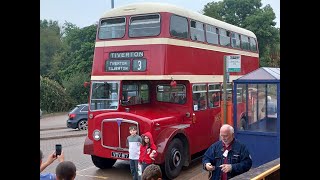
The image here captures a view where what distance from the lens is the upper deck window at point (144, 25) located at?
30.3 ft

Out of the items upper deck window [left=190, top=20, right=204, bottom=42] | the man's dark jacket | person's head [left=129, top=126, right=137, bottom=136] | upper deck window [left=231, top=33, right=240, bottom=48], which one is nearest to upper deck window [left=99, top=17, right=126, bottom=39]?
upper deck window [left=190, top=20, right=204, bottom=42]

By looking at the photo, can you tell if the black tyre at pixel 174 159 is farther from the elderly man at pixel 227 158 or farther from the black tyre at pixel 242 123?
the elderly man at pixel 227 158

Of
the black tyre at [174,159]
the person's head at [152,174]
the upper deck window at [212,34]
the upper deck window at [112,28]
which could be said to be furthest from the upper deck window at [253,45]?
the person's head at [152,174]

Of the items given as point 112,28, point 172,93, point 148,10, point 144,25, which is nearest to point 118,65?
point 112,28

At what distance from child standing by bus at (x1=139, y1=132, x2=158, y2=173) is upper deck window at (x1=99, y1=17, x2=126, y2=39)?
113 inches

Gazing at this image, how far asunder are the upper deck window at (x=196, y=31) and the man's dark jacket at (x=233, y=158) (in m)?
5.97

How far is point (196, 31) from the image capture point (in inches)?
408

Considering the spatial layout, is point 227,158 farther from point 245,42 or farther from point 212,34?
point 245,42

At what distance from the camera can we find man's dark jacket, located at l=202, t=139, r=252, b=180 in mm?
4266
